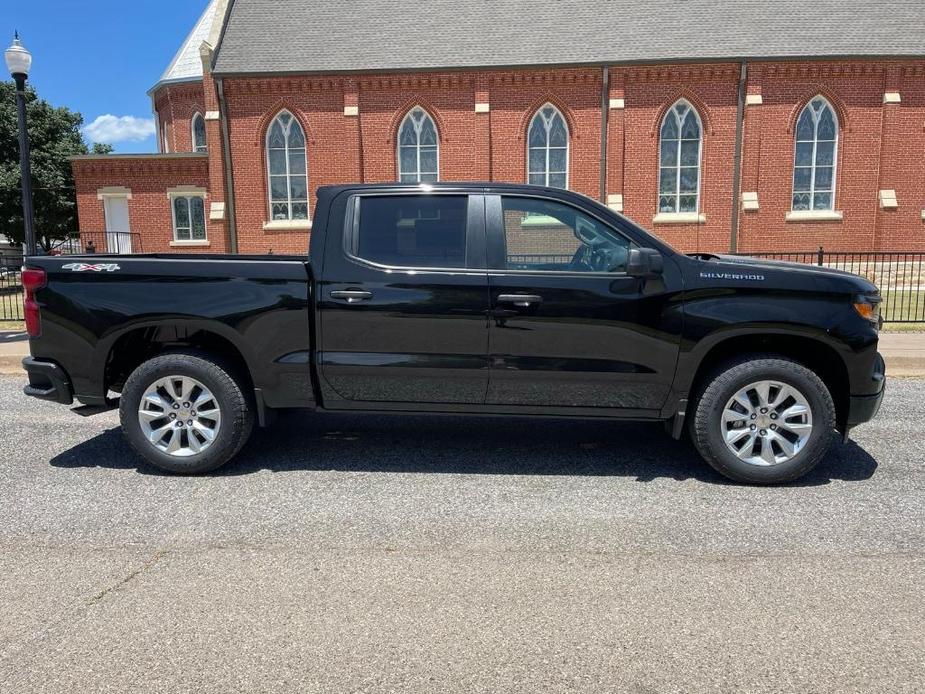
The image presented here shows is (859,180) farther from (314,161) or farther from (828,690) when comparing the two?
(828,690)

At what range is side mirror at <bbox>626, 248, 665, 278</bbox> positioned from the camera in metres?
4.24

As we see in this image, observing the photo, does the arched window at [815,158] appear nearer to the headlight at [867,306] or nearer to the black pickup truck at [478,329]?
the headlight at [867,306]

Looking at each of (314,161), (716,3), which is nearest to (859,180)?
(716,3)

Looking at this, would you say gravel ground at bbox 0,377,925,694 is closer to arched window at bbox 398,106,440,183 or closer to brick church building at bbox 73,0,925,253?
brick church building at bbox 73,0,925,253

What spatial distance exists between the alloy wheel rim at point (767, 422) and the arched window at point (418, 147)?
20.4 metres

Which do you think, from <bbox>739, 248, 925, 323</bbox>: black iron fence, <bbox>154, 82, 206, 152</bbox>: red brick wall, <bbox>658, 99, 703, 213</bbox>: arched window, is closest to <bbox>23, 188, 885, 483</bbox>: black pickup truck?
<bbox>739, 248, 925, 323</bbox>: black iron fence

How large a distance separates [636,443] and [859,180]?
21.9 m

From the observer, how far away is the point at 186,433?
15.6 ft

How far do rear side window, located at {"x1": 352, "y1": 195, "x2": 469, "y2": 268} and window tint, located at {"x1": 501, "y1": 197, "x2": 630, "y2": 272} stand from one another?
341mm

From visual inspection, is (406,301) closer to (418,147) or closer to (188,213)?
(418,147)

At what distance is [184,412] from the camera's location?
475 centimetres

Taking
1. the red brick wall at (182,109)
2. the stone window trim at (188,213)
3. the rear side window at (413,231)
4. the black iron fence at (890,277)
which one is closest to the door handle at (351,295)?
the rear side window at (413,231)

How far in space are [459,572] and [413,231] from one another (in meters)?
2.34

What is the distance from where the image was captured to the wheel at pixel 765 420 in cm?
443
